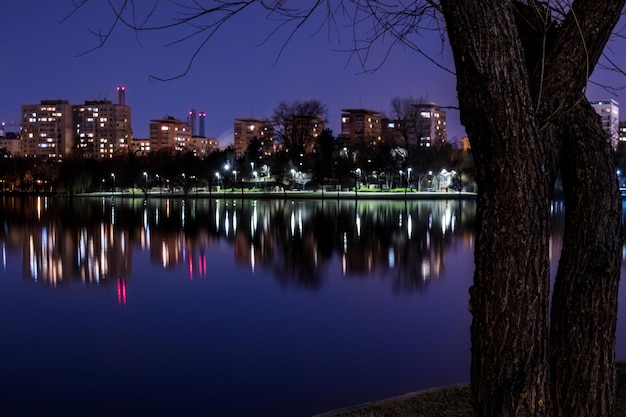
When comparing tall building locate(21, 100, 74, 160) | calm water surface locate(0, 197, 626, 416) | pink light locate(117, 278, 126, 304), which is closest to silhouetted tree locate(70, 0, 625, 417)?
calm water surface locate(0, 197, 626, 416)

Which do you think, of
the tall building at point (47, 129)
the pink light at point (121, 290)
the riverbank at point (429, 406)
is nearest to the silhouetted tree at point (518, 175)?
the riverbank at point (429, 406)

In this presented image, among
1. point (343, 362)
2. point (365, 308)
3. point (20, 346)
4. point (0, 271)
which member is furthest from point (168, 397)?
point (0, 271)

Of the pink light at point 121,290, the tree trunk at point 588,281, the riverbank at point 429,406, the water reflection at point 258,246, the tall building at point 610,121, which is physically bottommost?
the pink light at point 121,290

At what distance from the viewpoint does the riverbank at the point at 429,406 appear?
5594 mm

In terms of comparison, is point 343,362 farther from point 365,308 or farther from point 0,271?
point 0,271

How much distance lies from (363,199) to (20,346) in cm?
5987

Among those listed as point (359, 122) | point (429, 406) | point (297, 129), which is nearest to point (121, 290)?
point (429, 406)

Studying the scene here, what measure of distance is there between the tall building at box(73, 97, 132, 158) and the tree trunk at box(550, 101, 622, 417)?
192 meters

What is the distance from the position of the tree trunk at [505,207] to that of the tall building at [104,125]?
192674 millimetres

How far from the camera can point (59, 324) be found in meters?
11.6

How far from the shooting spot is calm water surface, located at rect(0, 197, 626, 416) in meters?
7.80

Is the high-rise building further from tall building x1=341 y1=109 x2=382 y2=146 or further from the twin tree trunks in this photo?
the twin tree trunks

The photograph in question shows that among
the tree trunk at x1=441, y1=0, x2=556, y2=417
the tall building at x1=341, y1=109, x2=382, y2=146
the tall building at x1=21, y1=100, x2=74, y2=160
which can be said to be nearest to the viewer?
the tree trunk at x1=441, y1=0, x2=556, y2=417

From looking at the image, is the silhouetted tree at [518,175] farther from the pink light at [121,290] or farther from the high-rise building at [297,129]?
the high-rise building at [297,129]
